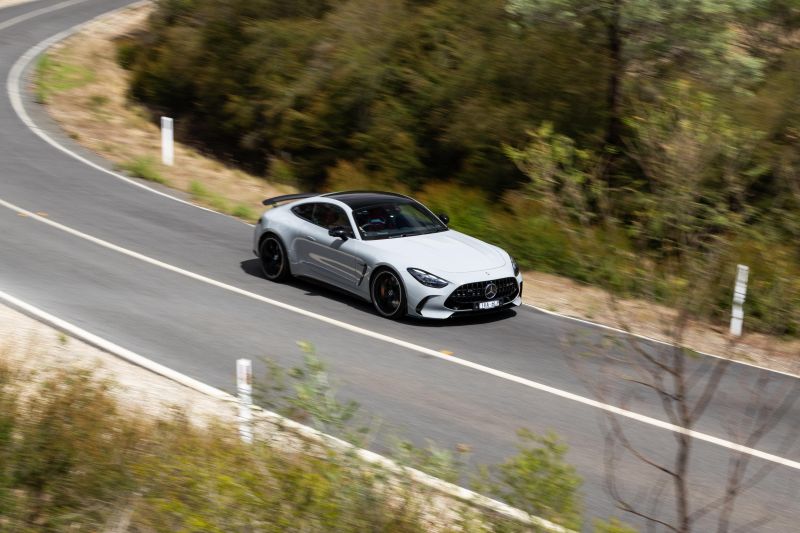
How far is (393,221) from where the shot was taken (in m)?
14.4

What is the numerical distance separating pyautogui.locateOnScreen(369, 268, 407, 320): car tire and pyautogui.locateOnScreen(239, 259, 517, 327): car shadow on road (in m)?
0.16

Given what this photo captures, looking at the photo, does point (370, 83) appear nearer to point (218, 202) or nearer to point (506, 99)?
point (506, 99)

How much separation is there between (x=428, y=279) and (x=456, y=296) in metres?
0.42

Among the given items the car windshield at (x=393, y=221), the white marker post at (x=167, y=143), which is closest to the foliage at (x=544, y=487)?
the car windshield at (x=393, y=221)

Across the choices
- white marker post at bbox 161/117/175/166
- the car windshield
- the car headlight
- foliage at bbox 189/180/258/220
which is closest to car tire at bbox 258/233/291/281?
the car windshield

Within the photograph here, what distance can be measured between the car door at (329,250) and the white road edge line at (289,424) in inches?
139

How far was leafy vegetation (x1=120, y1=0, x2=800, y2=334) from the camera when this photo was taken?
17797 mm

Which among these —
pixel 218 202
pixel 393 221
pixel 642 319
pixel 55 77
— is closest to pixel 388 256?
pixel 393 221

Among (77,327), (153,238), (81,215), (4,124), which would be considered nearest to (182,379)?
(77,327)

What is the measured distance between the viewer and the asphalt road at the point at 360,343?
9.38 metres

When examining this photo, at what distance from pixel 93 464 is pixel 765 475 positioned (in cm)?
571

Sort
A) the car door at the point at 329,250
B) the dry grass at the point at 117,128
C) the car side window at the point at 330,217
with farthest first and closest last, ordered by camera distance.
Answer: the dry grass at the point at 117,128 → the car side window at the point at 330,217 → the car door at the point at 329,250

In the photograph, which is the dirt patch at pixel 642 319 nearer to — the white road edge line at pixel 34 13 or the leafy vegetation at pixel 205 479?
the leafy vegetation at pixel 205 479

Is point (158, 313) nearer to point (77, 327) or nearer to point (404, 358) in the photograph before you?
point (77, 327)
